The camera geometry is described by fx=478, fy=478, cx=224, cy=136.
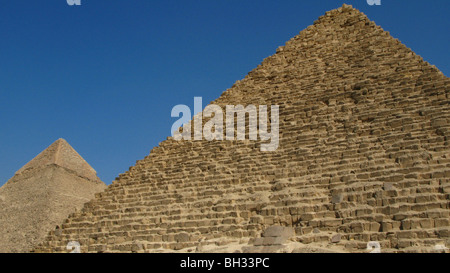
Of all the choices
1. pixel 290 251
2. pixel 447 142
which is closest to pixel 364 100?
pixel 447 142

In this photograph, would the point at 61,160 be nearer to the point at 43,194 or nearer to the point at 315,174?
the point at 43,194

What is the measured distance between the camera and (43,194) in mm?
22391

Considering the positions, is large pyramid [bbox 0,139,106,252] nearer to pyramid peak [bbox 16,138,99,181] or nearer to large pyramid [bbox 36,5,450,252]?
pyramid peak [bbox 16,138,99,181]

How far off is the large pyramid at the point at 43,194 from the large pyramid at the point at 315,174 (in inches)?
411

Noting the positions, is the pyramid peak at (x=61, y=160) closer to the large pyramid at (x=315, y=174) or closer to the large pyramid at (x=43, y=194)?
the large pyramid at (x=43, y=194)

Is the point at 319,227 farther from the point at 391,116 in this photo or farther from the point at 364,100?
the point at 364,100

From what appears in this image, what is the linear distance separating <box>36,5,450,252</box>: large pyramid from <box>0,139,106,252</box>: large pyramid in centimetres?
1044

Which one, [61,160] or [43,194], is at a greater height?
[61,160]

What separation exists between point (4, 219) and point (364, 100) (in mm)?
19428

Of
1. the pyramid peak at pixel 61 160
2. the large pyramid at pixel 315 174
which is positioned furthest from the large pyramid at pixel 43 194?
the large pyramid at pixel 315 174

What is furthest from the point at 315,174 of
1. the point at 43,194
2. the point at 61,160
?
the point at 61,160

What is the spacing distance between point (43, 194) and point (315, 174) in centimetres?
1702

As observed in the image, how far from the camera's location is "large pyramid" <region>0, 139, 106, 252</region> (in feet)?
69.1

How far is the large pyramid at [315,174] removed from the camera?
24.4ft
